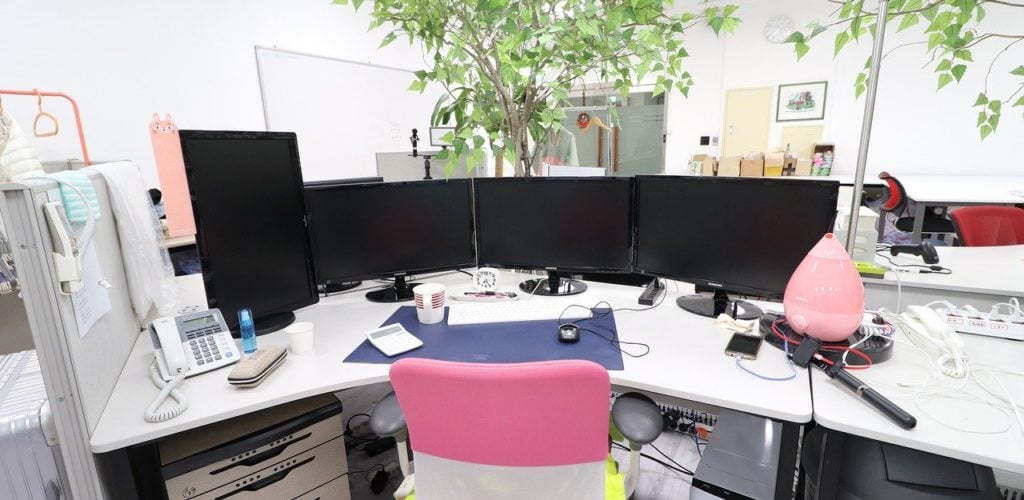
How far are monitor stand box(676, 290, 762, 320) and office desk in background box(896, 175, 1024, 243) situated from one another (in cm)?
348

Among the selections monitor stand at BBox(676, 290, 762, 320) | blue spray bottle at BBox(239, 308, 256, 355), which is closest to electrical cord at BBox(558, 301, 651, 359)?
monitor stand at BBox(676, 290, 762, 320)

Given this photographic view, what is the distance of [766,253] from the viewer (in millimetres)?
1537

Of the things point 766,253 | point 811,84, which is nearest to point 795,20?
point 811,84

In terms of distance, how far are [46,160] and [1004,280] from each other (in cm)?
505

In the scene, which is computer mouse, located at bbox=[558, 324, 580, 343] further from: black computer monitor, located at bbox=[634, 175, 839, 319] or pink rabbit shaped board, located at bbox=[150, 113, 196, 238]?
pink rabbit shaped board, located at bbox=[150, 113, 196, 238]

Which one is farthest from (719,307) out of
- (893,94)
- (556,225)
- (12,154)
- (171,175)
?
(893,94)

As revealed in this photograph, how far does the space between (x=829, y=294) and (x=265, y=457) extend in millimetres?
1656

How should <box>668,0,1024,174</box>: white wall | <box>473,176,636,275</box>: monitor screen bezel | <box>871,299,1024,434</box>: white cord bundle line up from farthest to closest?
<box>668,0,1024,174</box>: white wall, <box>473,176,636,275</box>: monitor screen bezel, <box>871,299,1024,434</box>: white cord bundle

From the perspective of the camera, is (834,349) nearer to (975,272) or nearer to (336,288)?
(975,272)

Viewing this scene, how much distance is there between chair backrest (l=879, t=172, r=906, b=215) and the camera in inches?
154

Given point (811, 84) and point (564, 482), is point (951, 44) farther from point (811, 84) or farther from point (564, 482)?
point (811, 84)

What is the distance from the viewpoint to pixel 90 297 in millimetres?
1173

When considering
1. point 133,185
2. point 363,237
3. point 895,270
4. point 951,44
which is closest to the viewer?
point 951,44

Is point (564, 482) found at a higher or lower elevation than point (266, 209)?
lower
